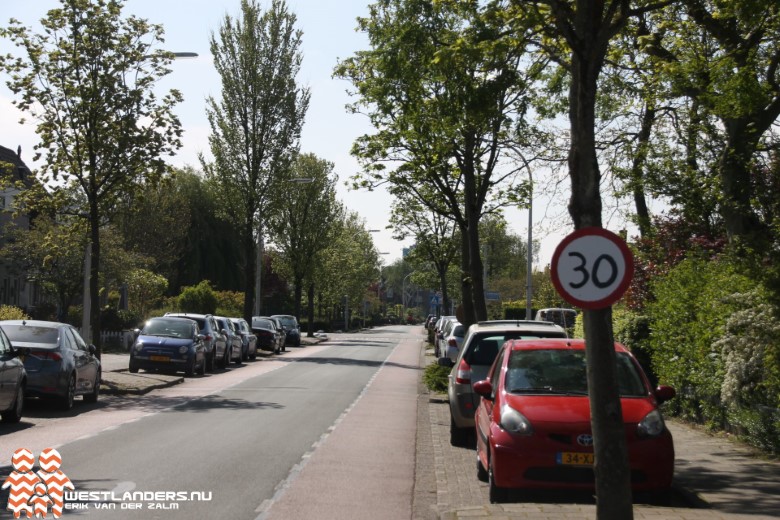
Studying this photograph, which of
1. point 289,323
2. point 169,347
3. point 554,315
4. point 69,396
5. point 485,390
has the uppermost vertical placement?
point 554,315

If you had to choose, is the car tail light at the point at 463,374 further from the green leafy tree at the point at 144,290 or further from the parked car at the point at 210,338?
the green leafy tree at the point at 144,290

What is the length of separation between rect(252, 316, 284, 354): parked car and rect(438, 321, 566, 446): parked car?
33.0 metres

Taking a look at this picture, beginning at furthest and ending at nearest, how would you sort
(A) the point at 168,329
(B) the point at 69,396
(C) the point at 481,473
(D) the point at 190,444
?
(A) the point at 168,329 < (B) the point at 69,396 < (D) the point at 190,444 < (C) the point at 481,473

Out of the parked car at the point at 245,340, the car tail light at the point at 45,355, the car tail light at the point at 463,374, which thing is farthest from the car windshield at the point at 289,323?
the car tail light at the point at 463,374

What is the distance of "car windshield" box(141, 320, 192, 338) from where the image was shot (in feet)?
94.3

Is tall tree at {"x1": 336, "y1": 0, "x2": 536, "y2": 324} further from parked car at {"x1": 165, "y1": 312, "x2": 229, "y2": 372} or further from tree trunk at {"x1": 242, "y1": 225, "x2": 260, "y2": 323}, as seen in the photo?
tree trunk at {"x1": 242, "y1": 225, "x2": 260, "y2": 323}

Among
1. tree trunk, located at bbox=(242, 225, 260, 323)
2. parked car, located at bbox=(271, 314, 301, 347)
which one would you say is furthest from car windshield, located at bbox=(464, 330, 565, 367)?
parked car, located at bbox=(271, 314, 301, 347)

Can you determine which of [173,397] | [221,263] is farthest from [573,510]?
[221,263]

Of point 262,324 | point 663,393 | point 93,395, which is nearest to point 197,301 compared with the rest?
point 262,324

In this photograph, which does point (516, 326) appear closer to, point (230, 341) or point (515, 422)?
point (515, 422)

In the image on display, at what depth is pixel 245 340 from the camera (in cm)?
3881

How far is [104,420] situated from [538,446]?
9.44m

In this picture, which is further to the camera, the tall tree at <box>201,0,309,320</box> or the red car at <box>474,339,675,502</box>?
the tall tree at <box>201,0,309,320</box>

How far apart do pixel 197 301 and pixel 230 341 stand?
1499cm
